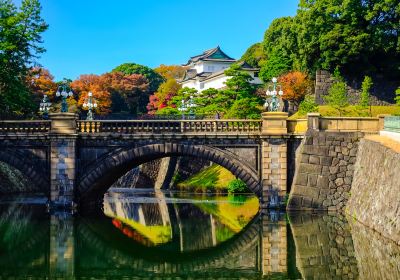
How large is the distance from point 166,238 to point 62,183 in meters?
9.12

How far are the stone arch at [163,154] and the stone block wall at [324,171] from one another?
2785 mm

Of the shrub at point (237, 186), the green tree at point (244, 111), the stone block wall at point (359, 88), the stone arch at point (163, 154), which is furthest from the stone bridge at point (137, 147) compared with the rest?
the stone block wall at point (359, 88)

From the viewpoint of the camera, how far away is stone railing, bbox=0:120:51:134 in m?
38.9

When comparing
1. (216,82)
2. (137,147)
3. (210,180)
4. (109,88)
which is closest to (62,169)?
(137,147)

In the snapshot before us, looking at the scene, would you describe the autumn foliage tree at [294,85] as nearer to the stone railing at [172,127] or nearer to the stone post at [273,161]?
the stone railing at [172,127]

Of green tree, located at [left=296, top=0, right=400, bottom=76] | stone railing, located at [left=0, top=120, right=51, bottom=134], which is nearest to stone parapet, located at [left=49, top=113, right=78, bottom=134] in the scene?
stone railing, located at [left=0, top=120, right=51, bottom=134]

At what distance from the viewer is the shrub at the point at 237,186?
5416 cm

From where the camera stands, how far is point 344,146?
36.0 metres

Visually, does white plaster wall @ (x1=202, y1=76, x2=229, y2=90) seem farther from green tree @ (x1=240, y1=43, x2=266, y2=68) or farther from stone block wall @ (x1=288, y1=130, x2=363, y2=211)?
stone block wall @ (x1=288, y1=130, x2=363, y2=211)

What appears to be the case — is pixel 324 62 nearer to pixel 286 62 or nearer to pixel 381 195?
pixel 286 62

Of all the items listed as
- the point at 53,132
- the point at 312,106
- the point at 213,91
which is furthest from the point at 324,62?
the point at 53,132

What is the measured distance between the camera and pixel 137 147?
38469 millimetres

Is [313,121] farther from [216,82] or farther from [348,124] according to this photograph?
[216,82]

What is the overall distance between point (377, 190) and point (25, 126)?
69.9ft
